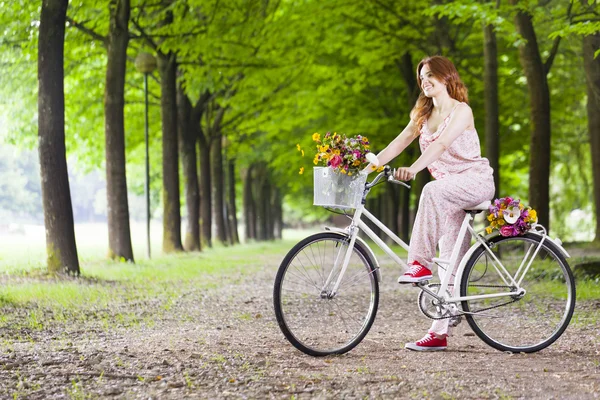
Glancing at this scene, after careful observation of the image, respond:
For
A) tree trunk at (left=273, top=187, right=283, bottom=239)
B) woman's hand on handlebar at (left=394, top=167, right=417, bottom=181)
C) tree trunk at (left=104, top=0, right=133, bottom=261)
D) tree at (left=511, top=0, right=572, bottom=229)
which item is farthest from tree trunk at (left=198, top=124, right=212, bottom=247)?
tree trunk at (left=273, top=187, right=283, bottom=239)

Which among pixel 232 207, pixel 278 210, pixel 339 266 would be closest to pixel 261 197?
pixel 232 207

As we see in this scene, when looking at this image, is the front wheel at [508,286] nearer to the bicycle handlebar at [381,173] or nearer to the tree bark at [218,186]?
the bicycle handlebar at [381,173]

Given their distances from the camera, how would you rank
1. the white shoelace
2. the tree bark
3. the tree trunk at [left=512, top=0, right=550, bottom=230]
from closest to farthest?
the white shoelace
the tree trunk at [left=512, top=0, right=550, bottom=230]
the tree bark

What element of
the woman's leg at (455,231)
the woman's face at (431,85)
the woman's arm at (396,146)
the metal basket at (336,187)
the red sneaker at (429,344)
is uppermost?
the woman's face at (431,85)

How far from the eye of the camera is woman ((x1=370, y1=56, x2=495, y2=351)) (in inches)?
210

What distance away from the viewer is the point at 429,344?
555 cm

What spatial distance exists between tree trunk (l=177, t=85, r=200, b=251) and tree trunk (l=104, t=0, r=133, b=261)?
20.2 ft

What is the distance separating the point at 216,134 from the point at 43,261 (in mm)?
13815

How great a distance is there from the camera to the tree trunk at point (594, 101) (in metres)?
14.5

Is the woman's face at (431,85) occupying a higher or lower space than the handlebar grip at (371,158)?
higher

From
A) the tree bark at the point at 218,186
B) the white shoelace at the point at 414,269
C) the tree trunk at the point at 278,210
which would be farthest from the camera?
the tree trunk at the point at 278,210

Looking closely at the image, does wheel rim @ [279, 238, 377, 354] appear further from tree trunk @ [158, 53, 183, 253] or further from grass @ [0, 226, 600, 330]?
tree trunk @ [158, 53, 183, 253]

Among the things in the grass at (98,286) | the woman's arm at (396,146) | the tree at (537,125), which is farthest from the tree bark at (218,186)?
the woman's arm at (396,146)

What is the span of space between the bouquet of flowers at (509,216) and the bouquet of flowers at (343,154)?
0.95 meters
